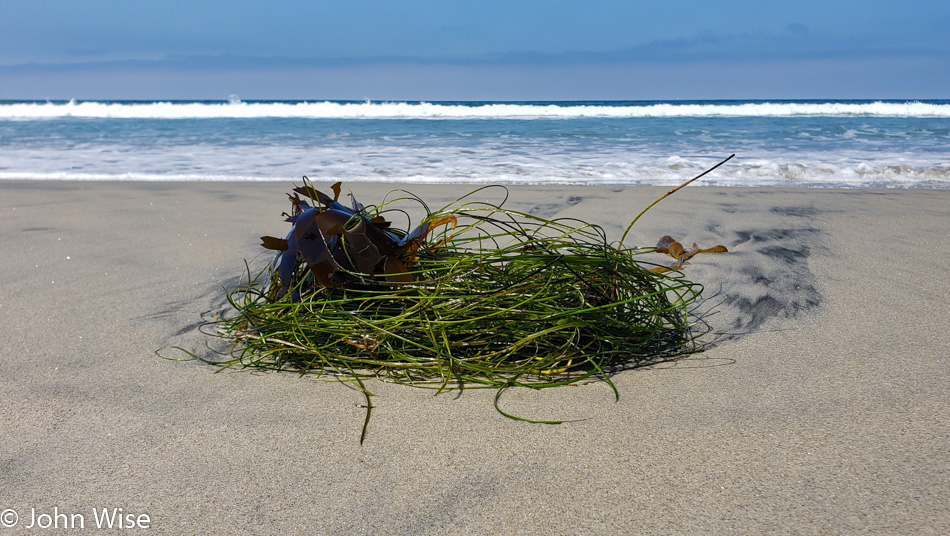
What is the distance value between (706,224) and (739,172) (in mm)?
2581

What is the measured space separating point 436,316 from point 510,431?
1.17 feet

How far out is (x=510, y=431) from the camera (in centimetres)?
109

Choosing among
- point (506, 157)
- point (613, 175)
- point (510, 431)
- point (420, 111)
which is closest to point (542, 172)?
point (613, 175)

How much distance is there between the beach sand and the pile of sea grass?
0.07 m

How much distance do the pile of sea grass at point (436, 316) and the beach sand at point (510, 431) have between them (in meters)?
0.07

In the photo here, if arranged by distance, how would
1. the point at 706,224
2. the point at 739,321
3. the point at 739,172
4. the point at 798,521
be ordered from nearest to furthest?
the point at 798,521 → the point at 739,321 → the point at 706,224 → the point at 739,172

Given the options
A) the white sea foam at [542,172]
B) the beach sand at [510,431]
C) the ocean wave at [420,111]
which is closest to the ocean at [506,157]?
the white sea foam at [542,172]

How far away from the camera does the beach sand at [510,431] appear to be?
34.4 inches

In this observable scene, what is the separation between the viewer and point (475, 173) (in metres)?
5.20

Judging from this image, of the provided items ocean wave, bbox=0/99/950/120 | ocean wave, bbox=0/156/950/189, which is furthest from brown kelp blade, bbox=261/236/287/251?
ocean wave, bbox=0/99/950/120

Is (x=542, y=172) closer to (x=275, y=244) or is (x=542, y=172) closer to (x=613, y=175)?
(x=613, y=175)

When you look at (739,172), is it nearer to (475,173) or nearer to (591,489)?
(475,173)

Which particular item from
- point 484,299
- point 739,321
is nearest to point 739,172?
point 739,321

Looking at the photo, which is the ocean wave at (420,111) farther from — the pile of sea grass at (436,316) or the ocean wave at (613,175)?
the pile of sea grass at (436,316)
